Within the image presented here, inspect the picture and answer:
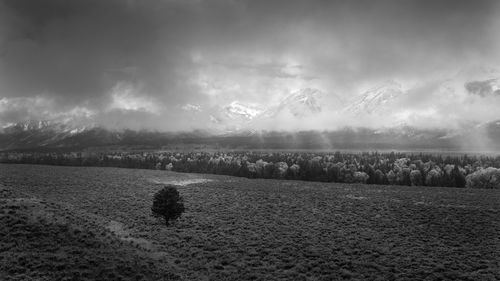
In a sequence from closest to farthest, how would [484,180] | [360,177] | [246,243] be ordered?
[246,243] → [484,180] → [360,177]

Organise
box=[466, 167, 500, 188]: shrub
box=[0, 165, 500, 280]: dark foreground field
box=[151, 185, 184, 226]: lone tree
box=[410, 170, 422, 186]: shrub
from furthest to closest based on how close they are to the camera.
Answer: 1. box=[410, 170, 422, 186]: shrub
2. box=[466, 167, 500, 188]: shrub
3. box=[151, 185, 184, 226]: lone tree
4. box=[0, 165, 500, 280]: dark foreground field

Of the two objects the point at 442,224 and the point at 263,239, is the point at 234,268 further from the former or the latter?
the point at 442,224

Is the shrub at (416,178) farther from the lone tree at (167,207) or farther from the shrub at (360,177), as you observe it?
the lone tree at (167,207)

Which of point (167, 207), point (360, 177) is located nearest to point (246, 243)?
point (167, 207)

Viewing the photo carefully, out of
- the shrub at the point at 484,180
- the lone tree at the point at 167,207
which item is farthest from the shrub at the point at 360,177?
the lone tree at the point at 167,207

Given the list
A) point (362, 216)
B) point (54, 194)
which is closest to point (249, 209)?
point (362, 216)

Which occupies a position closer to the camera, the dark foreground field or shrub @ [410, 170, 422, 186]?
the dark foreground field

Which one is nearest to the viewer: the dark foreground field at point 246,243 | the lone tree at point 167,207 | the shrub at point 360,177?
the dark foreground field at point 246,243

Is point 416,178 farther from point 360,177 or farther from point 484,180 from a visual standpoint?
point 484,180

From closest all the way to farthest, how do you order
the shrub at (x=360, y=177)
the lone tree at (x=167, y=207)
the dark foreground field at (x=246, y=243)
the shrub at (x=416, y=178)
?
the dark foreground field at (x=246, y=243) → the lone tree at (x=167, y=207) → the shrub at (x=416, y=178) → the shrub at (x=360, y=177)

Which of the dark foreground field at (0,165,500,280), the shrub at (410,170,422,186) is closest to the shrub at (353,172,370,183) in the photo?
the shrub at (410,170,422,186)

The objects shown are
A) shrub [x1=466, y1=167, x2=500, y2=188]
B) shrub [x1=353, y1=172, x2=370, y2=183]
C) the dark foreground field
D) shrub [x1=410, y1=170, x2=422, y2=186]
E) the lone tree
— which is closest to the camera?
the dark foreground field

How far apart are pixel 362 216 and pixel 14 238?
2277 inches

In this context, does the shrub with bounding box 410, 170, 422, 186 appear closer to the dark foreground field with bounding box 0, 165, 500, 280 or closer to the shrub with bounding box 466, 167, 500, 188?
the shrub with bounding box 466, 167, 500, 188
